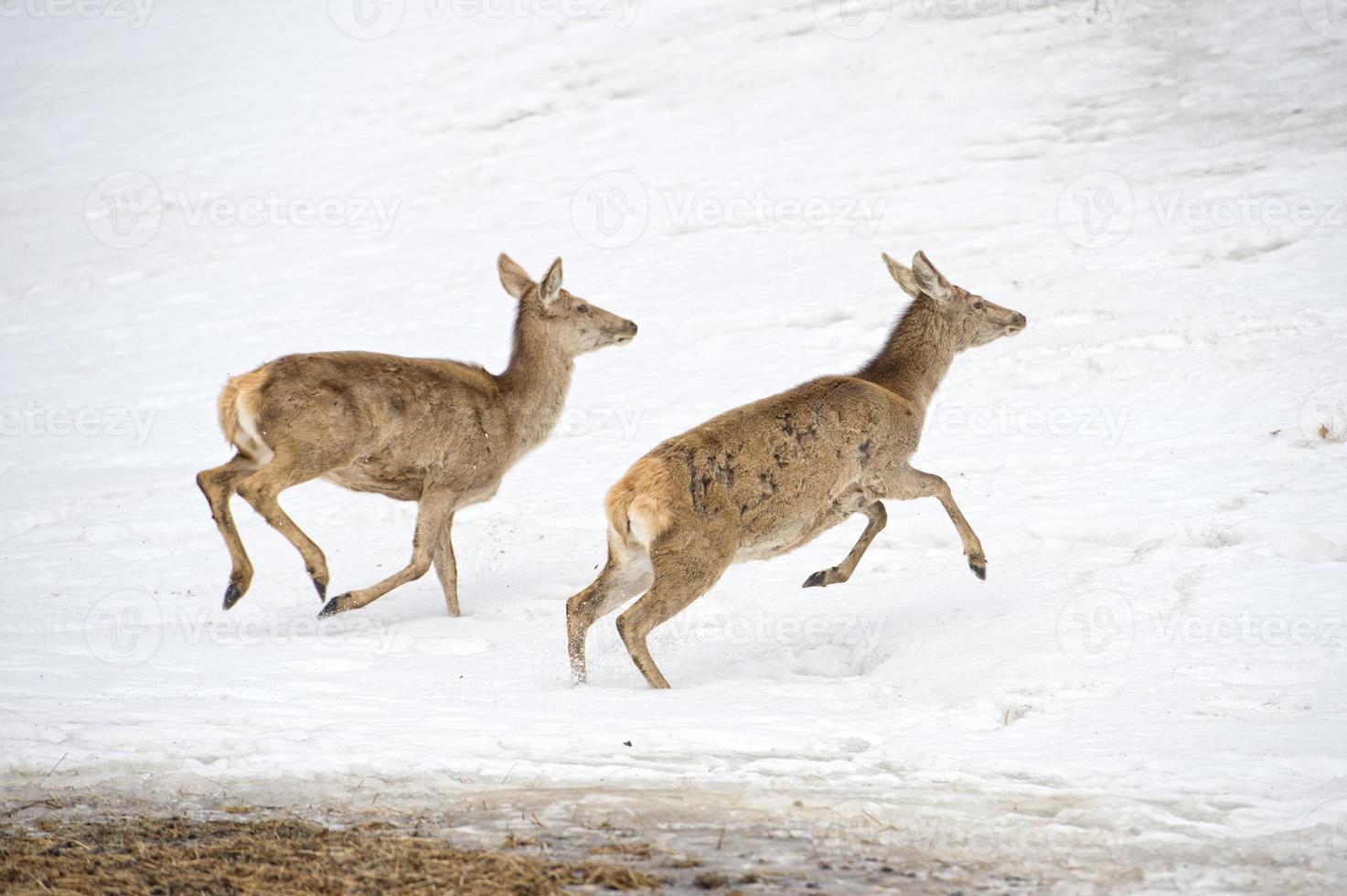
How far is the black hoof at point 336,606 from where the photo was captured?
28.2 ft

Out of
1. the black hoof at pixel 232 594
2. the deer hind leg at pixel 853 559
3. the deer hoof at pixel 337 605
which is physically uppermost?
the black hoof at pixel 232 594

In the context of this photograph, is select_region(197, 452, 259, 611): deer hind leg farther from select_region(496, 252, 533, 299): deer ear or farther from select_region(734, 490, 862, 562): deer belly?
select_region(734, 490, 862, 562): deer belly

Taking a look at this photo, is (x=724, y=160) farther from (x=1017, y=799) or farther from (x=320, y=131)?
(x=1017, y=799)

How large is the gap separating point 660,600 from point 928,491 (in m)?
2.06

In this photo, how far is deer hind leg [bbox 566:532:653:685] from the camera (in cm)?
738

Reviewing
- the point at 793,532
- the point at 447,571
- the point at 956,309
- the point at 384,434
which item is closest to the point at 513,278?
the point at 384,434

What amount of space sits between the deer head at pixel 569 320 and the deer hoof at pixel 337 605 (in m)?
2.78

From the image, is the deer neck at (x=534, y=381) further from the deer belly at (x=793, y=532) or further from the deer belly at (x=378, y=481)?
the deer belly at (x=793, y=532)

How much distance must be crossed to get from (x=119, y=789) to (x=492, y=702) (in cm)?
191

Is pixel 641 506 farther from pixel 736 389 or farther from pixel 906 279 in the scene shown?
pixel 736 389

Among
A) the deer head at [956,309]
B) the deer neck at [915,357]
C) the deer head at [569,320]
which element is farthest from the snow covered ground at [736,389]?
the deer head at [569,320]

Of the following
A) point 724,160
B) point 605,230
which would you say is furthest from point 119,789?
point 724,160

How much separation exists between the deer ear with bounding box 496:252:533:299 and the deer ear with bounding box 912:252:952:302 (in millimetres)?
3189

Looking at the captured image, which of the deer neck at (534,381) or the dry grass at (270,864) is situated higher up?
the deer neck at (534,381)
